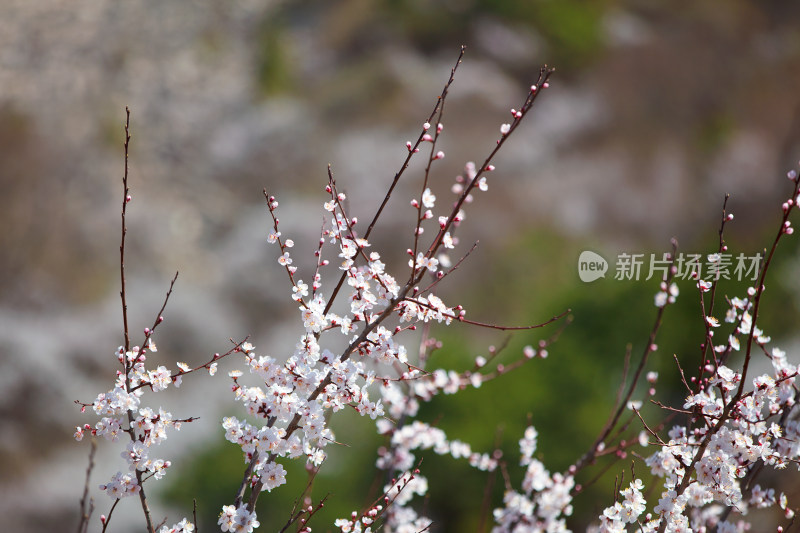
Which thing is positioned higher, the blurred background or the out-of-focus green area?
the blurred background

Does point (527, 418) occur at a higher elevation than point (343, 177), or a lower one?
lower

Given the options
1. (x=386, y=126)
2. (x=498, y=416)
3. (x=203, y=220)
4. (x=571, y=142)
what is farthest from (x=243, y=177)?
(x=498, y=416)

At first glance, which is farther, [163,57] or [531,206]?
[163,57]

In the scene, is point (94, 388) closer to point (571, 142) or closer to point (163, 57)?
point (163, 57)

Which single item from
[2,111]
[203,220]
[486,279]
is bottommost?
[486,279]

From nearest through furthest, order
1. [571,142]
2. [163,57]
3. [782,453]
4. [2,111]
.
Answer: [782,453]
[2,111]
[571,142]
[163,57]

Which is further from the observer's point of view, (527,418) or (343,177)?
(343,177)

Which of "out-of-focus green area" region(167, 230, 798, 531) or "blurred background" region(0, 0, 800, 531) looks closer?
"out-of-focus green area" region(167, 230, 798, 531)

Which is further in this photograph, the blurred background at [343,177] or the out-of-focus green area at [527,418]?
the blurred background at [343,177]
